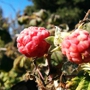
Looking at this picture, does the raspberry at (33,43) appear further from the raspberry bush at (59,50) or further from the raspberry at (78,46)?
the raspberry at (78,46)

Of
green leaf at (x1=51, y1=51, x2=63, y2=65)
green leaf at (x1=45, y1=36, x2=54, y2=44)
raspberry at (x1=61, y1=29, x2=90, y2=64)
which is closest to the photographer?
raspberry at (x1=61, y1=29, x2=90, y2=64)

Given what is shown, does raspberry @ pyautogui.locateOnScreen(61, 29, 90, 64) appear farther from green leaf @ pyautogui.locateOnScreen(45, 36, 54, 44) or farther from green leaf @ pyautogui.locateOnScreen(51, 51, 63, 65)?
green leaf @ pyautogui.locateOnScreen(51, 51, 63, 65)

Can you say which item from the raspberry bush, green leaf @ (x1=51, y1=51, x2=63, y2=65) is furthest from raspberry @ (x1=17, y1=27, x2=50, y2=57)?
green leaf @ (x1=51, y1=51, x2=63, y2=65)

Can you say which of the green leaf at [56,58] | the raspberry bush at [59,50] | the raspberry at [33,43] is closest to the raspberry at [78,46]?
the raspberry bush at [59,50]

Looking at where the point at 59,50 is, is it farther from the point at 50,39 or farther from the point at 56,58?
the point at 56,58

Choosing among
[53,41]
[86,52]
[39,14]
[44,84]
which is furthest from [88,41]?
[39,14]

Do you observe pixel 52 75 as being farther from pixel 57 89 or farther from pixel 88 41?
pixel 88 41
